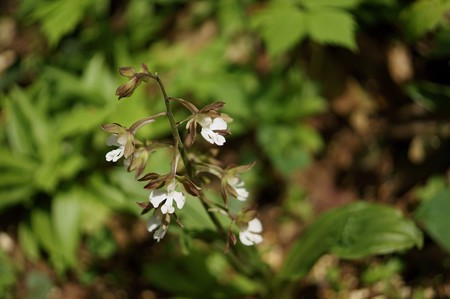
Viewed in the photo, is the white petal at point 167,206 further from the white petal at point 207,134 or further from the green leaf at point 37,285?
the green leaf at point 37,285

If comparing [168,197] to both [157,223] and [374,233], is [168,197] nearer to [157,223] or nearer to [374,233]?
[157,223]

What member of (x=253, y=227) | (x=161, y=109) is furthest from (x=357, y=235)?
(x=161, y=109)

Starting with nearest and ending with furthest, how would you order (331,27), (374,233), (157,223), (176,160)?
(176,160), (157,223), (374,233), (331,27)

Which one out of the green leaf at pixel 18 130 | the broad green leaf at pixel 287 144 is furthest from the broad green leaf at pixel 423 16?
the green leaf at pixel 18 130

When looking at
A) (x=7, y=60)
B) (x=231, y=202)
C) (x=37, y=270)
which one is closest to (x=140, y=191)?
(x=231, y=202)

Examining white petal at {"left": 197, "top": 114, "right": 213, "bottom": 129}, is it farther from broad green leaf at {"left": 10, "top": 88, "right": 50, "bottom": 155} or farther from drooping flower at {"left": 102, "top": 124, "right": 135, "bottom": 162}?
broad green leaf at {"left": 10, "top": 88, "right": 50, "bottom": 155}

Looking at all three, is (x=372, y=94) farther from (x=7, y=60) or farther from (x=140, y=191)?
(x=7, y=60)
